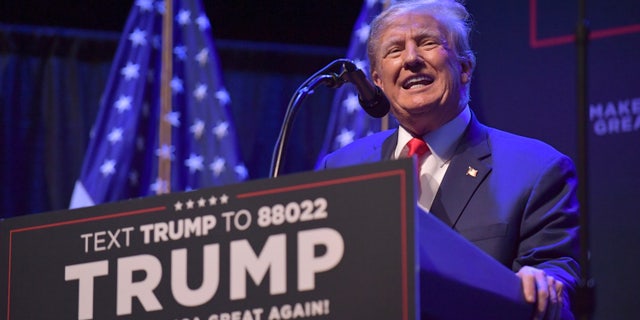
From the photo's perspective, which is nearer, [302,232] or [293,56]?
[302,232]

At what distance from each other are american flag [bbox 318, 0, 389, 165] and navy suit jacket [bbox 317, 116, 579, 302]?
7.53ft

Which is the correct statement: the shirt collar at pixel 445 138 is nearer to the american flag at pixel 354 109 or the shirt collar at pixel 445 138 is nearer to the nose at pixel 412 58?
the nose at pixel 412 58

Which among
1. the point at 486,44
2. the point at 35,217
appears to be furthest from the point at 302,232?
the point at 486,44

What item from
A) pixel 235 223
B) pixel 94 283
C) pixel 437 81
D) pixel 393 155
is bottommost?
pixel 94 283

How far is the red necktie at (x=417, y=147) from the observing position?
2574 mm

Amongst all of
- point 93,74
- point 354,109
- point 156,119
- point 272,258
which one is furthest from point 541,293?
point 93,74

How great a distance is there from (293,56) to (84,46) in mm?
1335

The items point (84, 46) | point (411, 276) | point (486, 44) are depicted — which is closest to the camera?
point (411, 276)

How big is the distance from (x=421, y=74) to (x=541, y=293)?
1.12 meters

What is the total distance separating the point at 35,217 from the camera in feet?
5.62

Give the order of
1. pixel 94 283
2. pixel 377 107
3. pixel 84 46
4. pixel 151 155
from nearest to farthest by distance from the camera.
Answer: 1. pixel 94 283
2. pixel 377 107
3. pixel 151 155
4. pixel 84 46

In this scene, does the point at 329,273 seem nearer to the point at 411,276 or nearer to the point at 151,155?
the point at 411,276

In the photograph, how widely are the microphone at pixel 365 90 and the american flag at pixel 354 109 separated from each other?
2.48m

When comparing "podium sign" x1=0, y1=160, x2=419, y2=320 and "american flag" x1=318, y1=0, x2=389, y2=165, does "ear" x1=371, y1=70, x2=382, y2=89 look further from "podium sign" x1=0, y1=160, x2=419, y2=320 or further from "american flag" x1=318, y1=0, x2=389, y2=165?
"american flag" x1=318, y1=0, x2=389, y2=165
